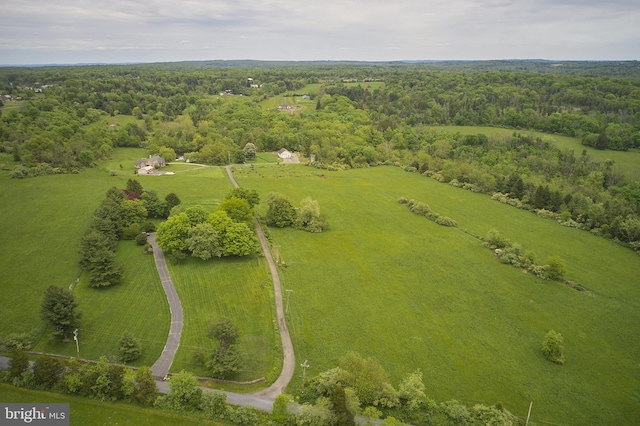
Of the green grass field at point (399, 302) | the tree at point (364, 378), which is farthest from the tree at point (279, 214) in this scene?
the tree at point (364, 378)

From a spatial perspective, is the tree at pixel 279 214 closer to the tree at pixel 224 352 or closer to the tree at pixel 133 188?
the tree at pixel 133 188

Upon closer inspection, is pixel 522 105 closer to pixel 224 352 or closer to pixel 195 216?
pixel 195 216

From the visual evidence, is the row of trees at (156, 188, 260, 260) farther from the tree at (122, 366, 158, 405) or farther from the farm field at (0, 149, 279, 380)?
the tree at (122, 366, 158, 405)

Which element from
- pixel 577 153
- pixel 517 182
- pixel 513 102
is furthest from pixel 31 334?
pixel 513 102

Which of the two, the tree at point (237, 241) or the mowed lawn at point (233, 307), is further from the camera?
the tree at point (237, 241)

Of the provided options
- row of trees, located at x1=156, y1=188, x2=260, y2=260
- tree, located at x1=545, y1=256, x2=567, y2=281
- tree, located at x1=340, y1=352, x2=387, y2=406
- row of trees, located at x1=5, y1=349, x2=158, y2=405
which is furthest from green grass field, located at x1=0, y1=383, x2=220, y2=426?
tree, located at x1=545, y1=256, x2=567, y2=281

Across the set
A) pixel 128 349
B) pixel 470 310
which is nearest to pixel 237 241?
pixel 128 349

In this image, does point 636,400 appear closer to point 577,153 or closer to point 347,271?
point 347,271
